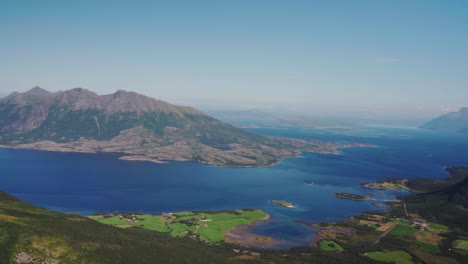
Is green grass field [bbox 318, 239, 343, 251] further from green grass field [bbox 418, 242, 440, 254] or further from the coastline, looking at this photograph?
green grass field [bbox 418, 242, 440, 254]

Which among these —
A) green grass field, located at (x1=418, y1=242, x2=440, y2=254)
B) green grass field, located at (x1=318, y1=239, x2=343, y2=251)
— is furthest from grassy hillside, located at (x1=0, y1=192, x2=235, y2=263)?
green grass field, located at (x1=418, y1=242, x2=440, y2=254)

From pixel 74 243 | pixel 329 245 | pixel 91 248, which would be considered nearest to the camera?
pixel 74 243

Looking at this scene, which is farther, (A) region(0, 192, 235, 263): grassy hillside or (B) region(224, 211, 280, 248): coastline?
(B) region(224, 211, 280, 248): coastline

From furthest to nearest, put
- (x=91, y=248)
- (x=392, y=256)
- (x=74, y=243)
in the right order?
(x=392, y=256) → (x=91, y=248) → (x=74, y=243)

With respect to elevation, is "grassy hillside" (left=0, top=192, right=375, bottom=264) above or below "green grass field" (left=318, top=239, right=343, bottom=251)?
above

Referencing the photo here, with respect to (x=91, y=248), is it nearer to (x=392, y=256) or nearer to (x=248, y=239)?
(x=248, y=239)

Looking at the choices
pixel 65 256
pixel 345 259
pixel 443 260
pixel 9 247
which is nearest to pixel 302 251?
pixel 345 259

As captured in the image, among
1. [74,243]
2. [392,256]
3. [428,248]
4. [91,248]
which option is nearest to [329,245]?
[392,256]
